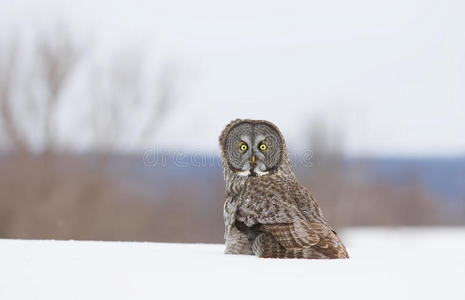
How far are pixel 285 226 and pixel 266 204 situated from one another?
25cm

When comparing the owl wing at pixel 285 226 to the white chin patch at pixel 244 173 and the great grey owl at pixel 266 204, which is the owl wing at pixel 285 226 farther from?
the white chin patch at pixel 244 173

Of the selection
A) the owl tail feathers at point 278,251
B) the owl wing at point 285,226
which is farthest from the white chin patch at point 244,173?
the owl tail feathers at point 278,251

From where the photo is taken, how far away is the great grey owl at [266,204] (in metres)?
3.96

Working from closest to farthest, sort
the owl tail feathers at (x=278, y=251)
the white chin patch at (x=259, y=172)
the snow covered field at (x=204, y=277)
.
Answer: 1. the snow covered field at (x=204, y=277)
2. the owl tail feathers at (x=278, y=251)
3. the white chin patch at (x=259, y=172)

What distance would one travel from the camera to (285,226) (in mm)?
4023

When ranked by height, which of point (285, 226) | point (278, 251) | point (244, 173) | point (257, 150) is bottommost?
point (278, 251)

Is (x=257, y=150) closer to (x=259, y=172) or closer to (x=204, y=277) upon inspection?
(x=259, y=172)

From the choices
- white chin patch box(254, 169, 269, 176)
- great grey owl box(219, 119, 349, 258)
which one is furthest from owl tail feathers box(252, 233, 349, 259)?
white chin patch box(254, 169, 269, 176)

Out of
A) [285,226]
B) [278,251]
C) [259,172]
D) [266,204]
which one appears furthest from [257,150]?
[278,251]

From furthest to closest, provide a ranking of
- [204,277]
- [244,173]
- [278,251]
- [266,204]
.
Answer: [244,173] < [266,204] < [278,251] < [204,277]

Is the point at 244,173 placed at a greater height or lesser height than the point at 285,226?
greater

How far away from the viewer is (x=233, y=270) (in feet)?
10.6

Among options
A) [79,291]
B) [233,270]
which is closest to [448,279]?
[233,270]

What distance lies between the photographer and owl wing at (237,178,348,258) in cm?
392
